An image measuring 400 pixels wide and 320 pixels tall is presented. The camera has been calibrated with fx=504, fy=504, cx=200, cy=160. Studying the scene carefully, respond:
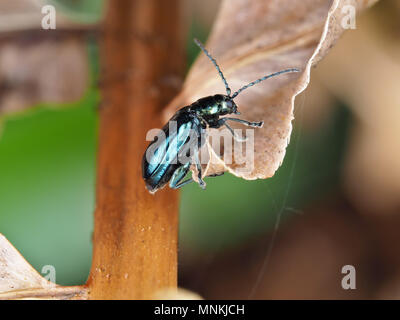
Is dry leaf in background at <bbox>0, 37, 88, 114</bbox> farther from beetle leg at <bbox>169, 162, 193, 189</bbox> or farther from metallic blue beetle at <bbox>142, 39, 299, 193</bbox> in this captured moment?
beetle leg at <bbox>169, 162, 193, 189</bbox>

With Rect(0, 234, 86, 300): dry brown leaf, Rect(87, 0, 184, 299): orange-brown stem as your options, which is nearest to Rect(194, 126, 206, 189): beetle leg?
Rect(87, 0, 184, 299): orange-brown stem

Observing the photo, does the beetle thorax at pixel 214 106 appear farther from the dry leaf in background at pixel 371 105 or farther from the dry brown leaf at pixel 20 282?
the dry brown leaf at pixel 20 282

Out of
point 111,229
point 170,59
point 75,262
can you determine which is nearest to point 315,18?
point 170,59

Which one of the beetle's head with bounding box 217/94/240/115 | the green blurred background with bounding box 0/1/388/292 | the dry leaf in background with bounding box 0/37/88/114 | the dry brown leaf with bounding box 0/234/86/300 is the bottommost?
the dry brown leaf with bounding box 0/234/86/300

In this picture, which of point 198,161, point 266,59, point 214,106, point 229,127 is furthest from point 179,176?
point 266,59

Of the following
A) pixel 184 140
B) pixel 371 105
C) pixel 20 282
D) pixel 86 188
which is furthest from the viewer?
pixel 371 105

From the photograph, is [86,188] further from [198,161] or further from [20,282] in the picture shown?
[20,282]
